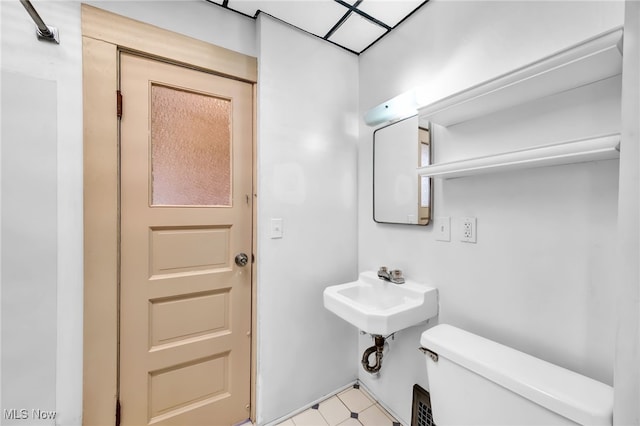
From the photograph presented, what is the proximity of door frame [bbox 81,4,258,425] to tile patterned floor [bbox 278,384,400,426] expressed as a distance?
959 mm

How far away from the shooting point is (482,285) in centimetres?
112

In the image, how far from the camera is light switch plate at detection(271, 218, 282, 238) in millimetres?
1497

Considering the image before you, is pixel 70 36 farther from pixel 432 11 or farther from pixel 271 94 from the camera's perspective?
pixel 432 11

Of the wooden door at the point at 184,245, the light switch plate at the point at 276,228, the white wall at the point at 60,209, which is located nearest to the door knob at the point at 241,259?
the wooden door at the point at 184,245

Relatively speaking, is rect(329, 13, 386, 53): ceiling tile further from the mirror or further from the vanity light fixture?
the mirror

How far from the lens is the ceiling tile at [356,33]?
1.49 metres

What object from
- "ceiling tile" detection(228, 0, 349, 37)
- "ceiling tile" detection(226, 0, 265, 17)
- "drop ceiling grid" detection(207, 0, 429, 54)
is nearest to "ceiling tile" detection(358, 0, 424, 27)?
"drop ceiling grid" detection(207, 0, 429, 54)

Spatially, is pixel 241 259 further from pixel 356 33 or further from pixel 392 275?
pixel 356 33

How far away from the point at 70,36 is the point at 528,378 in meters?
2.14

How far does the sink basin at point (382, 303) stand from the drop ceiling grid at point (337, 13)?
1470mm

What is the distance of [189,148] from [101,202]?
0.47 m

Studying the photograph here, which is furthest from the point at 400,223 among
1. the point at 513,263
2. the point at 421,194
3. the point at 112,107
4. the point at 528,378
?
the point at 112,107

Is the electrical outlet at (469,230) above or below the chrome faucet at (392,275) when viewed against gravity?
above

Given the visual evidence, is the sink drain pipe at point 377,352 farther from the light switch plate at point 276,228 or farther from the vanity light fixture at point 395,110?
the vanity light fixture at point 395,110
